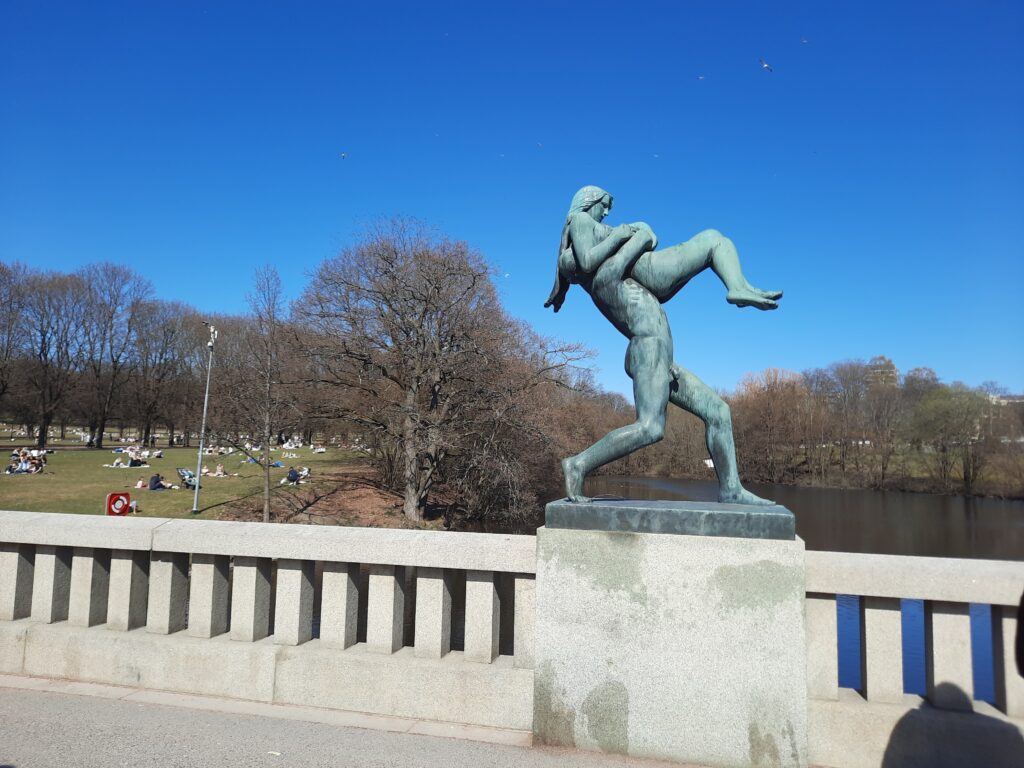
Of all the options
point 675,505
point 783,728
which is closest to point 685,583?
point 675,505

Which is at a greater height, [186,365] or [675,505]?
[186,365]

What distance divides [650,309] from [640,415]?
2.13 feet

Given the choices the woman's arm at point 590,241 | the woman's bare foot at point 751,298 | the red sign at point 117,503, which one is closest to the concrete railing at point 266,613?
the woman's arm at point 590,241

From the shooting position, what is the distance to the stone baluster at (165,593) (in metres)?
3.91

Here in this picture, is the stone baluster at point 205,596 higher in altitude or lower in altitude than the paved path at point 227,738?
higher

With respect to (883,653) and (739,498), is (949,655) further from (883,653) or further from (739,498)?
(739,498)

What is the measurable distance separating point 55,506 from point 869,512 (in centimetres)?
3857

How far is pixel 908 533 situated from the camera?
2783 cm

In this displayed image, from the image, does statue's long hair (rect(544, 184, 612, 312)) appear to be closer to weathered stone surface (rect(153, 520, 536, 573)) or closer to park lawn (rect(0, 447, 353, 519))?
weathered stone surface (rect(153, 520, 536, 573))

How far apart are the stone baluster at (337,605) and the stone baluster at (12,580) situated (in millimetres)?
2156

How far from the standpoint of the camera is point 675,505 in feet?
11.5

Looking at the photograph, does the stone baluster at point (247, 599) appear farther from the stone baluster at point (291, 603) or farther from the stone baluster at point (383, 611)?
the stone baluster at point (383, 611)

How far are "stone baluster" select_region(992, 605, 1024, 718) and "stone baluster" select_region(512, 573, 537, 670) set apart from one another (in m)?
2.32

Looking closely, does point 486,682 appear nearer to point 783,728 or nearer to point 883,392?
point 783,728
